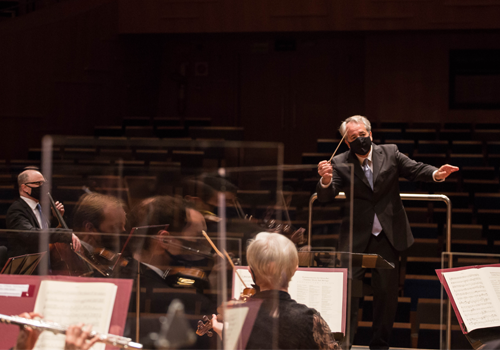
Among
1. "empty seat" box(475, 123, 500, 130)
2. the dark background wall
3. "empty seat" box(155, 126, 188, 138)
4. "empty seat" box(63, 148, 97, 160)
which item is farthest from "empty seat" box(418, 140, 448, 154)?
"empty seat" box(63, 148, 97, 160)

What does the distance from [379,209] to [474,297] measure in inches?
11.4

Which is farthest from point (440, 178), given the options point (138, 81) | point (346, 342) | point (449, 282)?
point (138, 81)

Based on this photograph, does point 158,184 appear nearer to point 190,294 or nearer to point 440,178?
point 190,294

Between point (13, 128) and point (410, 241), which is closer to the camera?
point (410, 241)

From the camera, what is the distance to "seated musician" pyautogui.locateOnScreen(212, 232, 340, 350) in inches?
21.8

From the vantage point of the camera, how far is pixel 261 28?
2799 mm

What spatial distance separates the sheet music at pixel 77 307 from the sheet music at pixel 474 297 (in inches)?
21.0

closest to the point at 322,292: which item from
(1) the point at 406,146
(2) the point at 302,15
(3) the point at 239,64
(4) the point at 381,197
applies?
(4) the point at 381,197

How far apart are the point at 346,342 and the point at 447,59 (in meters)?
2.50

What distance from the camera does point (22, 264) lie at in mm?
612

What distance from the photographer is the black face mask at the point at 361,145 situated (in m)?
1.04

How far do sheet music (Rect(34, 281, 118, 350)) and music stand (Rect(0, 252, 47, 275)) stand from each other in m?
0.07

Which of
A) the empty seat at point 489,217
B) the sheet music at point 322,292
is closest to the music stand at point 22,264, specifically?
the sheet music at point 322,292

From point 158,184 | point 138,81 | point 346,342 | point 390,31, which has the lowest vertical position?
point 346,342
